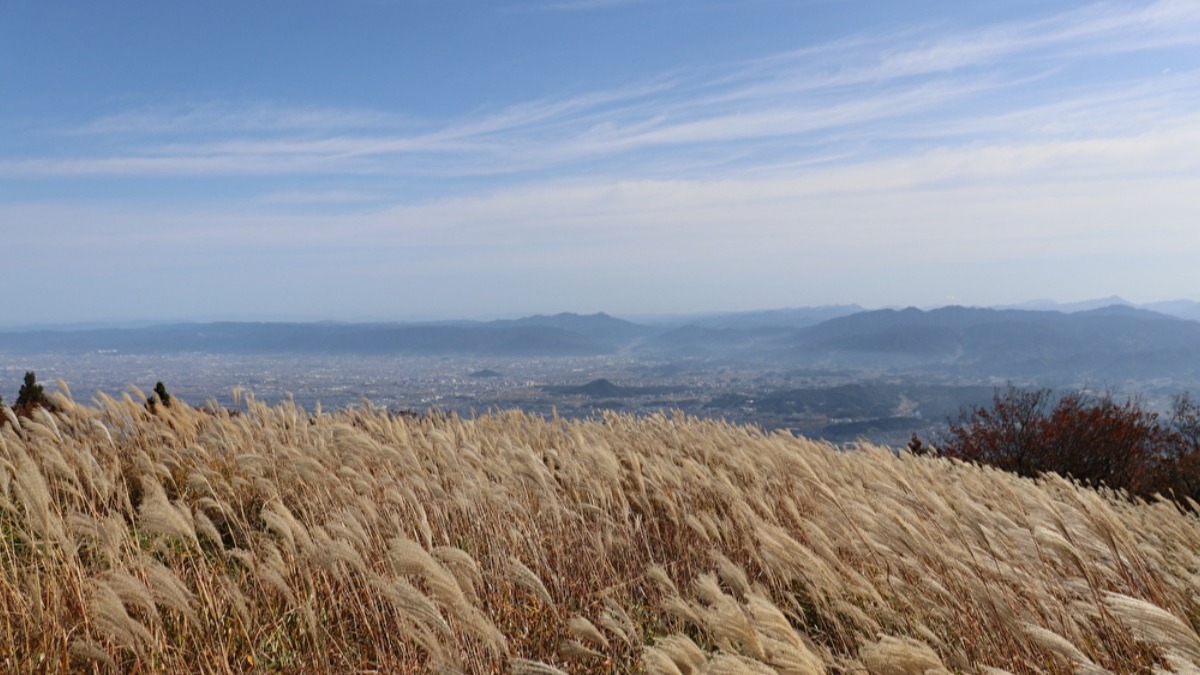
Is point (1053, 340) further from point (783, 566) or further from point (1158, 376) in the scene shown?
point (783, 566)

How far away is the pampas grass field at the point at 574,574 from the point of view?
8.61ft

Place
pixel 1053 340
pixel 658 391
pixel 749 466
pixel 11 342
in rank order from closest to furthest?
pixel 749 466, pixel 658 391, pixel 11 342, pixel 1053 340

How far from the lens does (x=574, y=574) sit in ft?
14.5

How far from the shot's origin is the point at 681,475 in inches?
225

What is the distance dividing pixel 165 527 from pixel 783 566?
254 centimetres

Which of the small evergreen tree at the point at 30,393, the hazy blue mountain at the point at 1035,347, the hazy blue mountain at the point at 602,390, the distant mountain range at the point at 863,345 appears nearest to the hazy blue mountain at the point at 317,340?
the distant mountain range at the point at 863,345

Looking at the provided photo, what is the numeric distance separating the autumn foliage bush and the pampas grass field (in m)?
8.35

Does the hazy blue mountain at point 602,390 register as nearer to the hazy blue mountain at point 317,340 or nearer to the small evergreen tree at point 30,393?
the small evergreen tree at point 30,393

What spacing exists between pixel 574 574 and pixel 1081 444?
41.2ft

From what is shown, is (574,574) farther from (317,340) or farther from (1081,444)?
(317,340)

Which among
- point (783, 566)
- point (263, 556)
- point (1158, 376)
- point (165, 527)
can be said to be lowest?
point (1158, 376)

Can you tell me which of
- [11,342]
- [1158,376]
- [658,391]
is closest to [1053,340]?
[1158,376]

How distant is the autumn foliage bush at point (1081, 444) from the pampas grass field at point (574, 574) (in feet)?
27.4

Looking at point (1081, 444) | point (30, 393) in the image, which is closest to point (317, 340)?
point (30, 393)
